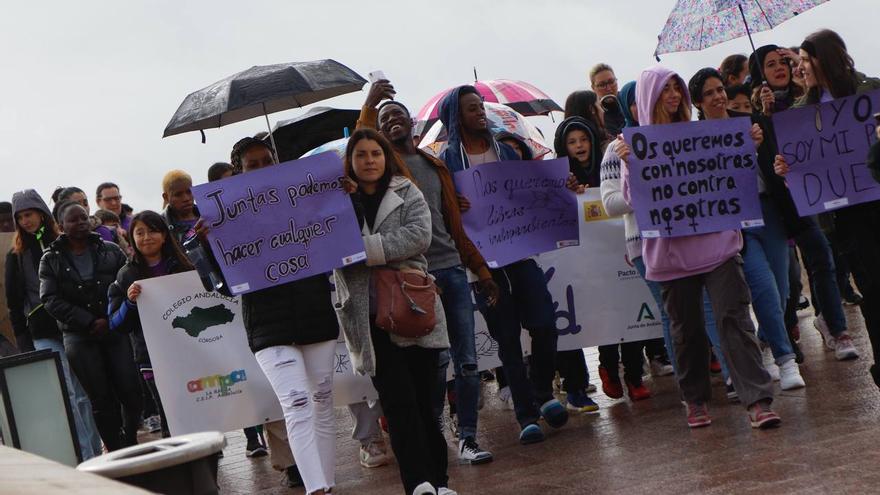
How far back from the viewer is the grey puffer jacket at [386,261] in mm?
7355

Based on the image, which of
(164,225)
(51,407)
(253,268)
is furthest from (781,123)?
(51,407)

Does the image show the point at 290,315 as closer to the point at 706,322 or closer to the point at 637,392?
the point at 706,322

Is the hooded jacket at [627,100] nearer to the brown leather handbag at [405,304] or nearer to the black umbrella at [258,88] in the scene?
the black umbrella at [258,88]

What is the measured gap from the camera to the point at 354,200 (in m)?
7.80

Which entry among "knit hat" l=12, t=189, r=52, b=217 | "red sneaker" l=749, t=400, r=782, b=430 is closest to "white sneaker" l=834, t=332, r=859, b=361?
"red sneaker" l=749, t=400, r=782, b=430

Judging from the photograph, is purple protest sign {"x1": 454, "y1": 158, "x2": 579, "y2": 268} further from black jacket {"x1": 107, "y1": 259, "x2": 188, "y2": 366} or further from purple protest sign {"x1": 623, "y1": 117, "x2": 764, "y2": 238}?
black jacket {"x1": 107, "y1": 259, "x2": 188, "y2": 366}

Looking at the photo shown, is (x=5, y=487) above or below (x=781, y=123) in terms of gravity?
below

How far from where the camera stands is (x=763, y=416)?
7.92 m

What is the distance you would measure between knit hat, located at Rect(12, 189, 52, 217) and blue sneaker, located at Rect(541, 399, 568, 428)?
4418 millimetres

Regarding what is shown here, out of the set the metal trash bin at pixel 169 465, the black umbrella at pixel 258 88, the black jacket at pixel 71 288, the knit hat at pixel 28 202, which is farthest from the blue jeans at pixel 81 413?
the metal trash bin at pixel 169 465

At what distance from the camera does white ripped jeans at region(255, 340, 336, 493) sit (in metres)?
7.72

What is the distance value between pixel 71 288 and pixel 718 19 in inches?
190

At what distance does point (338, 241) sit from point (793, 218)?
3451 mm

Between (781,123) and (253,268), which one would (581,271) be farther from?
(253,268)
